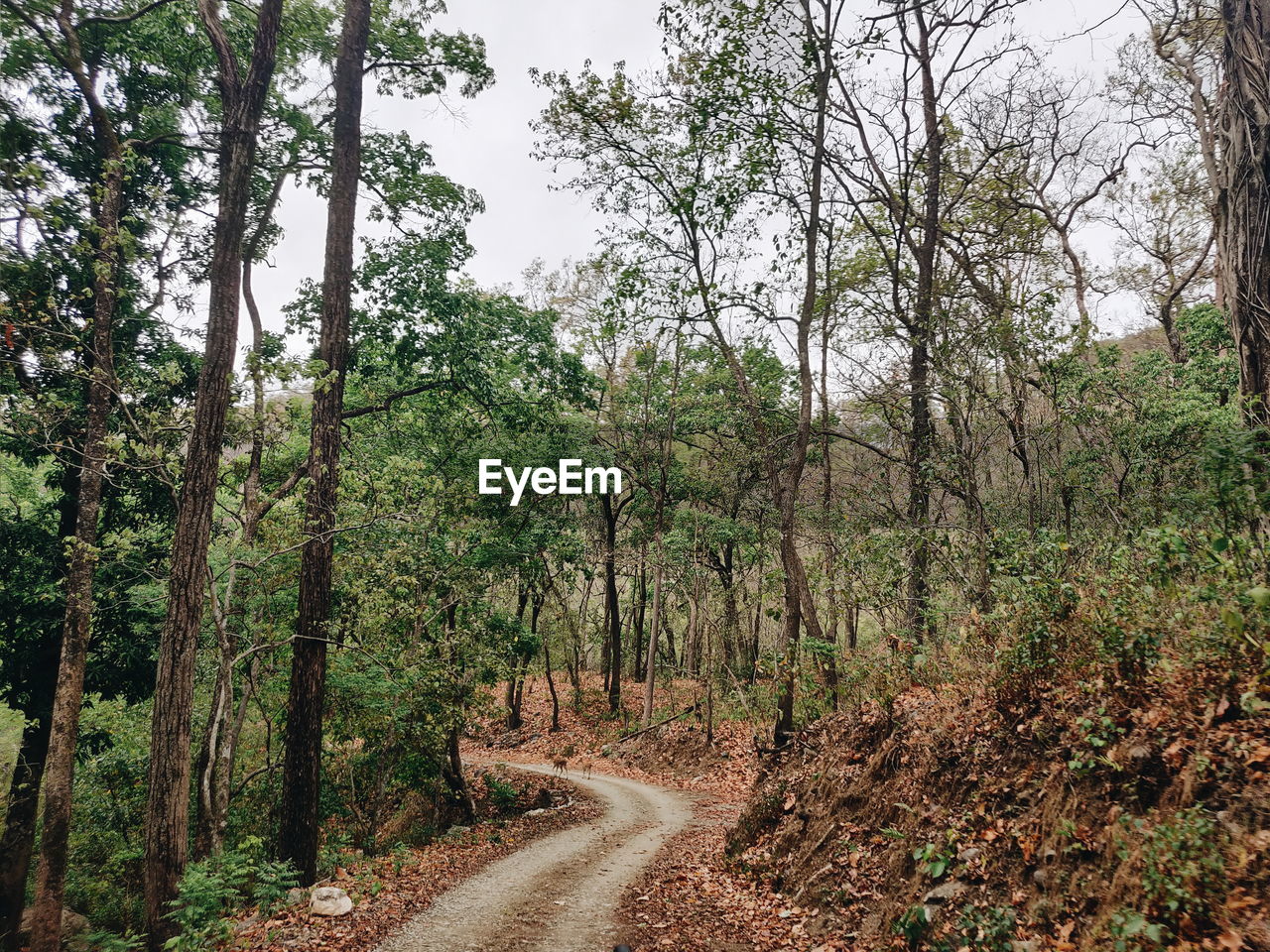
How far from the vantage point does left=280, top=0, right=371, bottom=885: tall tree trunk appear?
8727 millimetres

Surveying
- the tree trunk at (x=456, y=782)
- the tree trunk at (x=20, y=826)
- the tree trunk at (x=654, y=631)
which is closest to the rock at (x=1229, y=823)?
the tree trunk at (x=456, y=782)

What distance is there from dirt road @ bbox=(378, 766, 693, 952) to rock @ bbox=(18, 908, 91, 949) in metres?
8.43

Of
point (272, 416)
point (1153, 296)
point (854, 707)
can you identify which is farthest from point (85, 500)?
point (1153, 296)

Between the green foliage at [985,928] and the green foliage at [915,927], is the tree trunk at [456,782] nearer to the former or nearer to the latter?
the green foliage at [915,927]

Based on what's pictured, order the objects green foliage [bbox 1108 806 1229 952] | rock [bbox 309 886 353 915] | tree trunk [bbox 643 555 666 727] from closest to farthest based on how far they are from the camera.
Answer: green foliage [bbox 1108 806 1229 952] < rock [bbox 309 886 353 915] < tree trunk [bbox 643 555 666 727]

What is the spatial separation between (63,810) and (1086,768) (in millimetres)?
13206

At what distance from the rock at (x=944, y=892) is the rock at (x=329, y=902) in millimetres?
6497

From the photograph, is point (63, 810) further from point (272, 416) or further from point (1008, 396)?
point (1008, 396)

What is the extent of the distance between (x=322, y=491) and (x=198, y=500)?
199cm

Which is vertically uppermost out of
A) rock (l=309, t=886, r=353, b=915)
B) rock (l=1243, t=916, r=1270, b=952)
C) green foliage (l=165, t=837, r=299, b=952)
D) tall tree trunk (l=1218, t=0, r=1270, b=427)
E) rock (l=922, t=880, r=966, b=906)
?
tall tree trunk (l=1218, t=0, r=1270, b=427)

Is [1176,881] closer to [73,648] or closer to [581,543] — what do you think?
[73,648]

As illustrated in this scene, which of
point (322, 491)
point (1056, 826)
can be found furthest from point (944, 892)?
point (322, 491)

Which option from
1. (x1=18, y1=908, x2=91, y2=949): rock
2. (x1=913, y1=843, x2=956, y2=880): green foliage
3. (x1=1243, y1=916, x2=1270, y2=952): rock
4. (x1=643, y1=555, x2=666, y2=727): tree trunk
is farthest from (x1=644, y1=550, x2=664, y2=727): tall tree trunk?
(x1=1243, y1=916, x2=1270, y2=952): rock

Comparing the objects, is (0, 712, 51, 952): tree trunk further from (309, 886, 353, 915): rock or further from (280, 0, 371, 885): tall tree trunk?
(309, 886, 353, 915): rock
